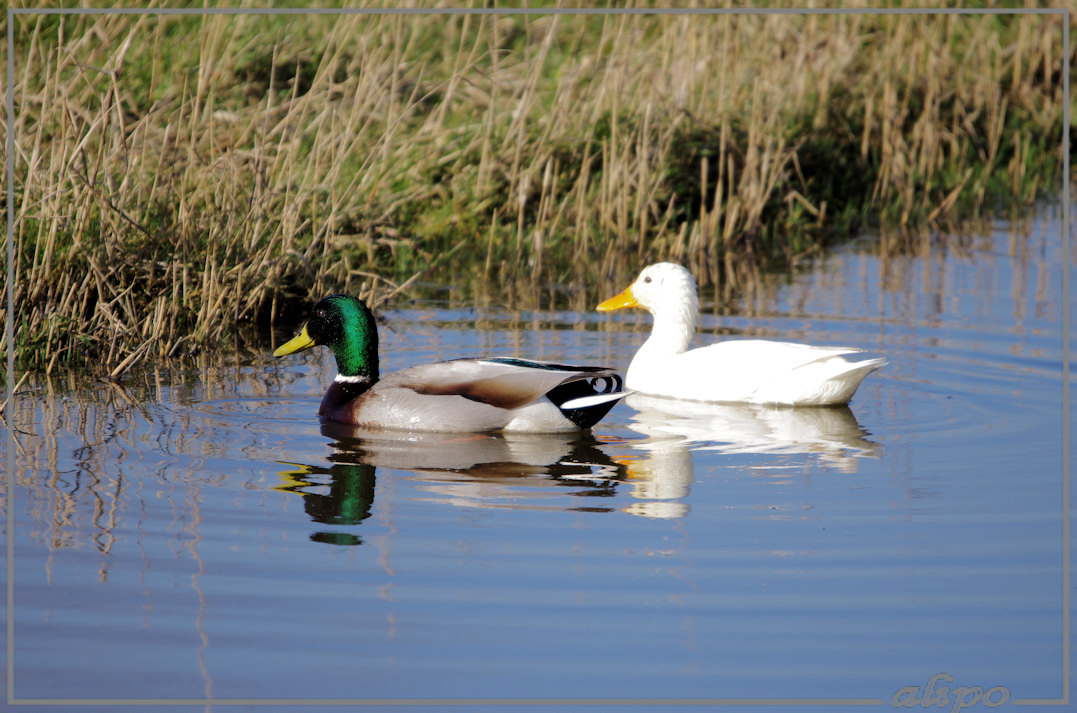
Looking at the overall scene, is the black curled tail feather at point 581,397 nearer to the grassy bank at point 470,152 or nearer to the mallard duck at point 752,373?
the mallard duck at point 752,373

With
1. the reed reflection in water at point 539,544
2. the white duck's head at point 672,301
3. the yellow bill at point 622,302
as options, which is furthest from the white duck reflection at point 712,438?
the yellow bill at point 622,302

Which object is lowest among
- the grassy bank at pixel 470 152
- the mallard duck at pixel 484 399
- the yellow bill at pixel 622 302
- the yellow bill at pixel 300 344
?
the mallard duck at pixel 484 399

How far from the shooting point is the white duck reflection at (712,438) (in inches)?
205

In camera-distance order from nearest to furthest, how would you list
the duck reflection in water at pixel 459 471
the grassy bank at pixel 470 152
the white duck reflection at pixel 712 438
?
1. the duck reflection in water at pixel 459 471
2. the white duck reflection at pixel 712 438
3. the grassy bank at pixel 470 152

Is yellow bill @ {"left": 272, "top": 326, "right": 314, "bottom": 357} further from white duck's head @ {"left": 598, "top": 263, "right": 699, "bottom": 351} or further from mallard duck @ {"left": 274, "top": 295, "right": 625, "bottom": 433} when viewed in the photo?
white duck's head @ {"left": 598, "top": 263, "right": 699, "bottom": 351}

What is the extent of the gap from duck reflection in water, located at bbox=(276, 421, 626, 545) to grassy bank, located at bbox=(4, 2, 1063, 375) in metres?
1.86

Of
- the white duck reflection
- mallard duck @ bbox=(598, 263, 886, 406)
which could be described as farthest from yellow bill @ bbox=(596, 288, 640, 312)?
the white duck reflection

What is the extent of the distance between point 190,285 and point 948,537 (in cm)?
481

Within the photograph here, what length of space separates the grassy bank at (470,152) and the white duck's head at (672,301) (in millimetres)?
1532


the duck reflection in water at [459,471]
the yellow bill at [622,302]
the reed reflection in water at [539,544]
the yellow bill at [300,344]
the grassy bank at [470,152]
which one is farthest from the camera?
the yellow bill at [622,302]

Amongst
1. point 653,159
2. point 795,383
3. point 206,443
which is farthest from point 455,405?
point 653,159

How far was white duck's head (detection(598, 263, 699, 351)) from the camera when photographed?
24.6ft

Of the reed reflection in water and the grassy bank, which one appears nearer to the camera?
the reed reflection in water

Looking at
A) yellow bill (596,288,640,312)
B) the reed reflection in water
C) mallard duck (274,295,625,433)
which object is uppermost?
yellow bill (596,288,640,312)
